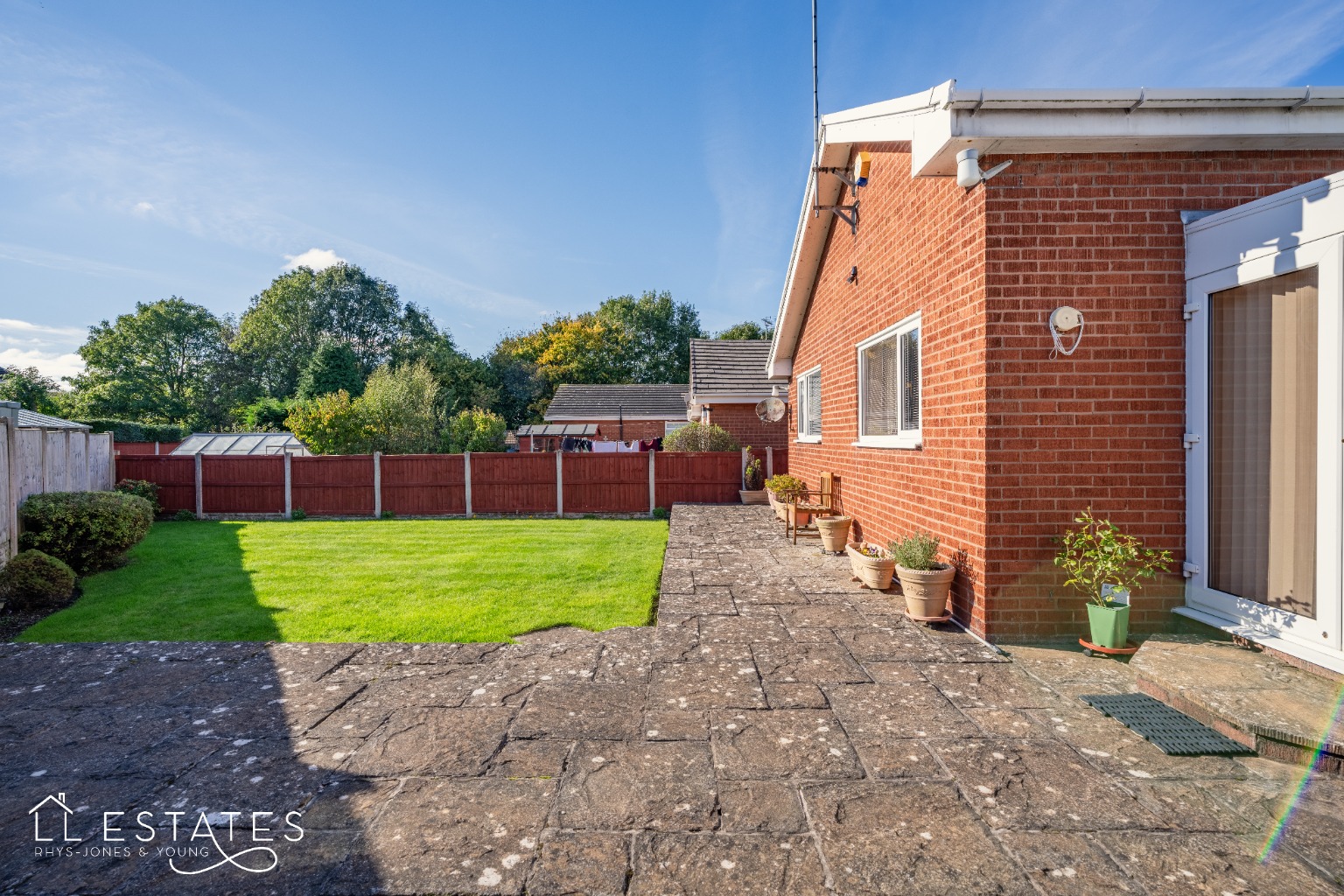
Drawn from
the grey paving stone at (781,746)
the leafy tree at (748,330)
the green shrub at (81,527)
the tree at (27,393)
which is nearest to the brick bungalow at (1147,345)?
the grey paving stone at (781,746)

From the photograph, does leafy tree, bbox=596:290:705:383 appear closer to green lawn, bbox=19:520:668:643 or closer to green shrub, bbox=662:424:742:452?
green shrub, bbox=662:424:742:452

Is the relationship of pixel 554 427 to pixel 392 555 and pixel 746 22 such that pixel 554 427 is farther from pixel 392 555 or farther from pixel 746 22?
pixel 746 22

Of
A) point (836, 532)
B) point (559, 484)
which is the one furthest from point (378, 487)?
point (836, 532)

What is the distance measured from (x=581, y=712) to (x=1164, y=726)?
Answer: 2835 mm

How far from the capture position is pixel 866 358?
23.4 feet

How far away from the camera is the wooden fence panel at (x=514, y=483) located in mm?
14875

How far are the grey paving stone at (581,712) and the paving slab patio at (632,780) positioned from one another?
2cm

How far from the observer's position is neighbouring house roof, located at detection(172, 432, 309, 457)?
23.0 meters

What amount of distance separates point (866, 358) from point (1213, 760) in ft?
16.8

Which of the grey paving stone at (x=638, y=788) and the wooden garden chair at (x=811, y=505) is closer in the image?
the grey paving stone at (x=638, y=788)

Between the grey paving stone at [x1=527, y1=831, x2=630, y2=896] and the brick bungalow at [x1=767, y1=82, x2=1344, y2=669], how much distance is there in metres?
3.16

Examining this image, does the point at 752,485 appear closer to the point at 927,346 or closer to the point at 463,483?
the point at 463,483

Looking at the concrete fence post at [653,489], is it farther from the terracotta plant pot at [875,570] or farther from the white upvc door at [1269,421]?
the white upvc door at [1269,421]

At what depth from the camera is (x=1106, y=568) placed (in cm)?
384
